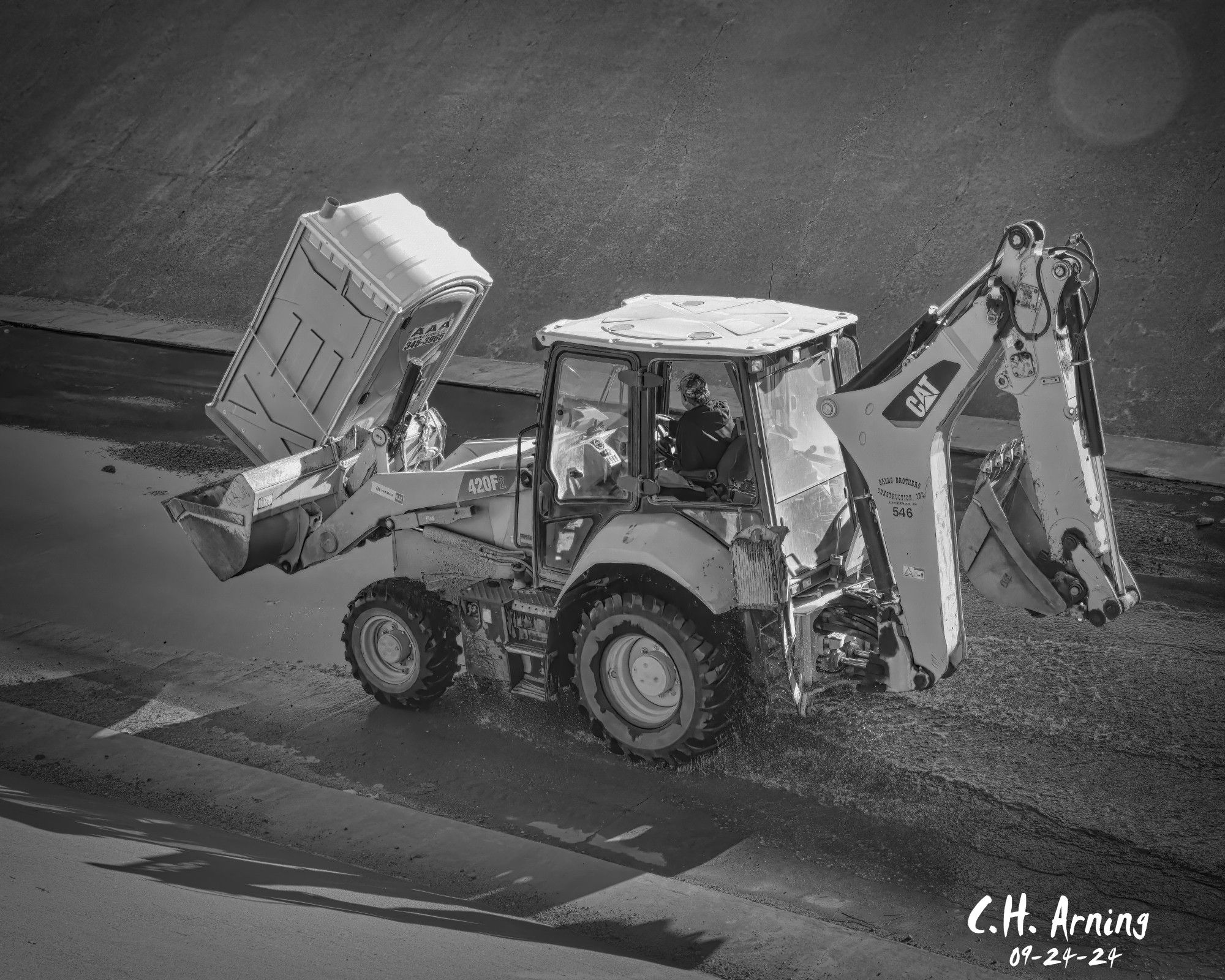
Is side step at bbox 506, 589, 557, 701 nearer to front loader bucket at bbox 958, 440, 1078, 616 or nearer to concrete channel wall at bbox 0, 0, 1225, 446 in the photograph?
front loader bucket at bbox 958, 440, 1078, 616

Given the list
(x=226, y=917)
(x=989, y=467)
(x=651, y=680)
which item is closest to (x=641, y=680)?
(x=651, y=680)

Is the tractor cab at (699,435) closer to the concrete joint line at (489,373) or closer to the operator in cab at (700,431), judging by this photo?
the operator in cab at (700,431)

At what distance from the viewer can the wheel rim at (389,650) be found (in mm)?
7789

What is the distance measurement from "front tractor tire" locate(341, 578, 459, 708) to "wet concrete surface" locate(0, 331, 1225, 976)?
193 millimetres

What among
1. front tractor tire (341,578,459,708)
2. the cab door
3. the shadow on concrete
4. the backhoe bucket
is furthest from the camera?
the backhoe bucket

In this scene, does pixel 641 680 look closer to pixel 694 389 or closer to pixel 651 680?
pixel 651 680

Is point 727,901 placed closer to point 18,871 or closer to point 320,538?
point 18,871

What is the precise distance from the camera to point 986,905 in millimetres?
5840

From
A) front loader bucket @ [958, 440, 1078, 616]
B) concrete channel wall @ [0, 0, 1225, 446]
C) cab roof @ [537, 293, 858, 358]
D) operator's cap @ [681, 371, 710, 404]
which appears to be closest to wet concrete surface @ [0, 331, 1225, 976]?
front loader bucket @ [958, 440, 1078, 616]

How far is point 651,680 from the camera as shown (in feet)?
22.7

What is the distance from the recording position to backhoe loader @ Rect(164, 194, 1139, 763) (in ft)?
19.8

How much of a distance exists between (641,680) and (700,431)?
4.56 ft

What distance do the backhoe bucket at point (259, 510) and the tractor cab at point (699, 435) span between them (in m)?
1.96

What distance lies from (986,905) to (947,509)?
1.85 metres
